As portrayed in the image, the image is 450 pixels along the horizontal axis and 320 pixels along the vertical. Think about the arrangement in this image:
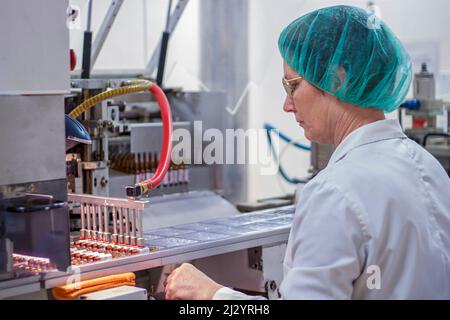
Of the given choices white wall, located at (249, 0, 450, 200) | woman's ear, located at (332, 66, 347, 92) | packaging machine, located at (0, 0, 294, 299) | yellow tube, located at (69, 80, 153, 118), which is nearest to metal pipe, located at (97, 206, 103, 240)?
packaging machine, located at (0, 0, 294, 299)

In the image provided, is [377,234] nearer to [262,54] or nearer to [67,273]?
[67,273]

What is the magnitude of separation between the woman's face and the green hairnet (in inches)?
0.7

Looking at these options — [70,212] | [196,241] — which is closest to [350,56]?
[196,241]

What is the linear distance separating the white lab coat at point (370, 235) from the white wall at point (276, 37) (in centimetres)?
214

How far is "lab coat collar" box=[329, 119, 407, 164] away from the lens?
124 centimetres

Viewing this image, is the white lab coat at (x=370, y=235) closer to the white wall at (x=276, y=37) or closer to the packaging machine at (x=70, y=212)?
the packaging machine at (x=70, y=212)

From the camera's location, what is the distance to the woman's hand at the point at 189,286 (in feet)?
4.32

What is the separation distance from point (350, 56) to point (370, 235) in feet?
1.08

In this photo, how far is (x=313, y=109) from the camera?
1298mm

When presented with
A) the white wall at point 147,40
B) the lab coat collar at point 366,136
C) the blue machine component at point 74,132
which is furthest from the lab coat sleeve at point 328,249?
the white wall at point 147,40

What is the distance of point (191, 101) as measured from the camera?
9.74 ft

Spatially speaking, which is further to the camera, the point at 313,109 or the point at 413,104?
the point at 413,104

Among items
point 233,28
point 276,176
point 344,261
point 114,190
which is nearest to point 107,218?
point 114,190

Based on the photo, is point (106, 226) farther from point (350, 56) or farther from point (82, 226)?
point (350, 56)
